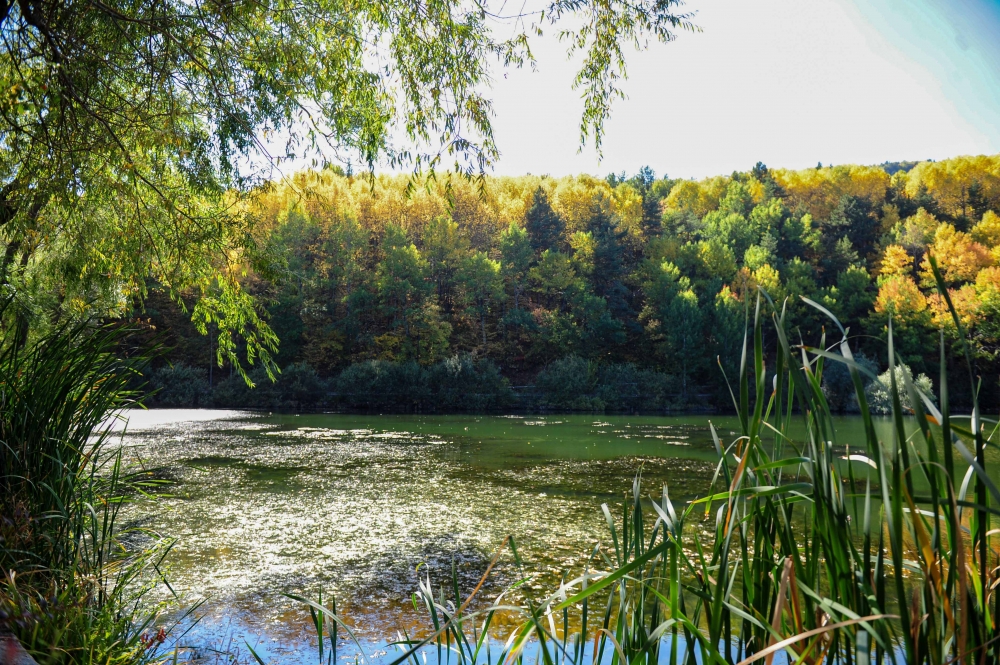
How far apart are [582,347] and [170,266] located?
30.0 metres

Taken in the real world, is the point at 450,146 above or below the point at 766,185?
below

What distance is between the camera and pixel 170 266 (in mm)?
4629

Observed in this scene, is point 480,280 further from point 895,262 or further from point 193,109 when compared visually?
point 193,109

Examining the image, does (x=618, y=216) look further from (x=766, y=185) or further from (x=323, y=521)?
(x=323, y=521)

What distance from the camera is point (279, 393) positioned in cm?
2553

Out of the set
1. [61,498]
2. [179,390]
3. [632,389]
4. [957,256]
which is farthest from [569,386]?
[61,498]

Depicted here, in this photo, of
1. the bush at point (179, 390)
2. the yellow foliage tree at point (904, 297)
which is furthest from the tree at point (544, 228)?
the bush at point (179, 390)

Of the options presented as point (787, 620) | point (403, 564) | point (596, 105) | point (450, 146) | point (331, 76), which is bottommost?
point (403, 564)

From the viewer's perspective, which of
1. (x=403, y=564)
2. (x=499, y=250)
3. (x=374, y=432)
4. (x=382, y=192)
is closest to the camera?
(x=403, y=564)

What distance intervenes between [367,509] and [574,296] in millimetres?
28023

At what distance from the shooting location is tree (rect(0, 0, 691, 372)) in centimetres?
365

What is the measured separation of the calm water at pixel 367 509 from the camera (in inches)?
192

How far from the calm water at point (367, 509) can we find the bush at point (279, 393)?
9070 mm

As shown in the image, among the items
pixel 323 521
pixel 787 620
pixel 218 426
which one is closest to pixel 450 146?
pixel 787 620
